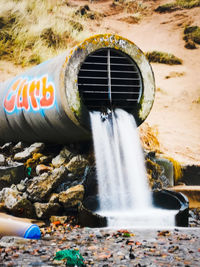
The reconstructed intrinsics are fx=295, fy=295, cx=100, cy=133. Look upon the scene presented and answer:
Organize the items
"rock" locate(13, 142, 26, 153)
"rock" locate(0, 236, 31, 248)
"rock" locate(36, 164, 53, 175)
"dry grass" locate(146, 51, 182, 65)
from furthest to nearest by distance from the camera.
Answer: "dry grass" locate(146, 51, 182, 65)
"rock" locate(13, 142, 26, 153)
"rock" locate(36, 164, 53, 175)
"rock" locate(0, 236, 31, 248)

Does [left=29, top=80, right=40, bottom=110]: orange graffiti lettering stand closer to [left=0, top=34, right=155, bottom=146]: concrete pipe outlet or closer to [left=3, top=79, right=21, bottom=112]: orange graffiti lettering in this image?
[left=0, top=34, right=155, bottom=146]: concrete pipe outlet

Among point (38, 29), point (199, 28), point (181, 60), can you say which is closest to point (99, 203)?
point (38, 29)

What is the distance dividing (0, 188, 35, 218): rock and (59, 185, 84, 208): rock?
44 centimetres

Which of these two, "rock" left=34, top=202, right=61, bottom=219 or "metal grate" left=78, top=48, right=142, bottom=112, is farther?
"metal grate" left=78, top=48, right=142, bottom=112

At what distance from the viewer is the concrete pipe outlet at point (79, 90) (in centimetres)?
422

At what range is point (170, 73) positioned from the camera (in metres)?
16.3

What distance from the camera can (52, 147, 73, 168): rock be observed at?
464cm

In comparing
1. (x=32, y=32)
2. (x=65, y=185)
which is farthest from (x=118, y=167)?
(x=32, y=32)

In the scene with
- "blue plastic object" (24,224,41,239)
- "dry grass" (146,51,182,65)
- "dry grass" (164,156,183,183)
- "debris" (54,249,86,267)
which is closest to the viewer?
"debris" (54,249,86,267)

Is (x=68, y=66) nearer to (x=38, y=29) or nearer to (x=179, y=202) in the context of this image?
(x=179, y=202)

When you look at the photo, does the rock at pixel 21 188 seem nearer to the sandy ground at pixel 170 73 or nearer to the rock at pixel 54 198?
the rock at pixel 54 198

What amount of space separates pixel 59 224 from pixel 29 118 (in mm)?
1929

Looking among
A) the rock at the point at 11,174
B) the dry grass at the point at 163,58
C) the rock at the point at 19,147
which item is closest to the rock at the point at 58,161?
the rock at the point at 11,174

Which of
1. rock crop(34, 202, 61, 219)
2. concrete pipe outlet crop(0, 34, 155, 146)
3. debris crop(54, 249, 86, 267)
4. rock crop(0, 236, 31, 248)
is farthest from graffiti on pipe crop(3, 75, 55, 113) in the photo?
debris crop(54, 249, 86, 267)
